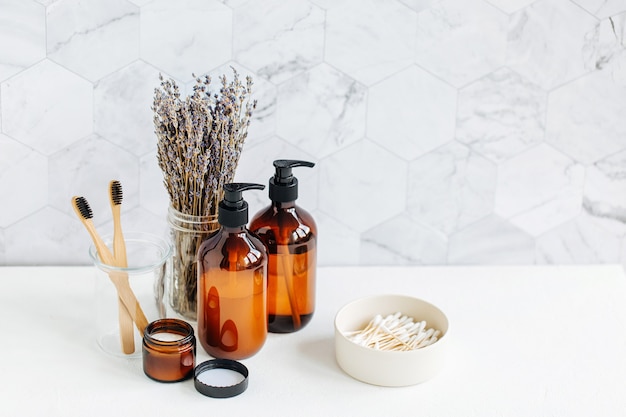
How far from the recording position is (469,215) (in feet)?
5.26

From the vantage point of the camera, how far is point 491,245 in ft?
5.35

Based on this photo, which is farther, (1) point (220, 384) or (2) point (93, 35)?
(2) point (93, 35)

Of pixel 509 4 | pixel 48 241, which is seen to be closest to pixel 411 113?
pixel 509 4

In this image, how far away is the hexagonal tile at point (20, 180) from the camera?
58.4 inches

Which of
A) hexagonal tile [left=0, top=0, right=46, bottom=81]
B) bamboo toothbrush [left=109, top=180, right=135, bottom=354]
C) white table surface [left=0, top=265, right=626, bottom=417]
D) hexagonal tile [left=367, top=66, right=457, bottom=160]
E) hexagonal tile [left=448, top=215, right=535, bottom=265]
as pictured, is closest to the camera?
white table surface [left=0, top=265, right=626, bottom=417]

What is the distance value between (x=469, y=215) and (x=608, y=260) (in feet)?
0.95

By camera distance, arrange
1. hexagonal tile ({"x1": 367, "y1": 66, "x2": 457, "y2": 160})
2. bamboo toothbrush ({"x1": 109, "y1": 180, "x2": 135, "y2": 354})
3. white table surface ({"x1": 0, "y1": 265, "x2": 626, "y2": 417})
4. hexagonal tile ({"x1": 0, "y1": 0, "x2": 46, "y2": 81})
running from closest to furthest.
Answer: white table surface ({"x1": 0, "y1": 265, "x2": 626, "y2": 417}) → bamboo toothbrush ({"x1": 109, "y1": 180, "x2": 135, "y2": 354}) → hexagonal tile ({"x1": 0, "y1": 0, "x2": 46, "y2": 81}) → hexagonal tile ({"x1": 367, "y1": 66, "x2": 457, "y2": 160})

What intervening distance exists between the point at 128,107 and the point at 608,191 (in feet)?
2.86

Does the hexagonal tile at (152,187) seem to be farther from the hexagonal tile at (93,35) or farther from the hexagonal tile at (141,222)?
the hexagonal tile at (93,35)

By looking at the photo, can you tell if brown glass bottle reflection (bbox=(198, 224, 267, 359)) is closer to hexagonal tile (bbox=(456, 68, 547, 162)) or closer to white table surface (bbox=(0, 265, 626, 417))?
white table surface (bbox=(0, 265, 626, 417))

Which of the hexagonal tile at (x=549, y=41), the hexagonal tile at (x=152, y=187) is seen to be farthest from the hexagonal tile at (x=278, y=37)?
the hexagonal tile at (x=549, y=41)

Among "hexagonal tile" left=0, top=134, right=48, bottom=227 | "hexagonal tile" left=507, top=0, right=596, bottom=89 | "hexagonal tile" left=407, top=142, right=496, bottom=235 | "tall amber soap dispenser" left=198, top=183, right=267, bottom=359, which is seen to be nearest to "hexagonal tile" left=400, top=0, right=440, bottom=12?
"hexagonal tile" left=507, top=0, right=596, bottom=89

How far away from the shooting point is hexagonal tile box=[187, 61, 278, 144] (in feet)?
4.82

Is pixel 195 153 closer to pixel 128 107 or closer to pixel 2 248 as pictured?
pixel 128 107
